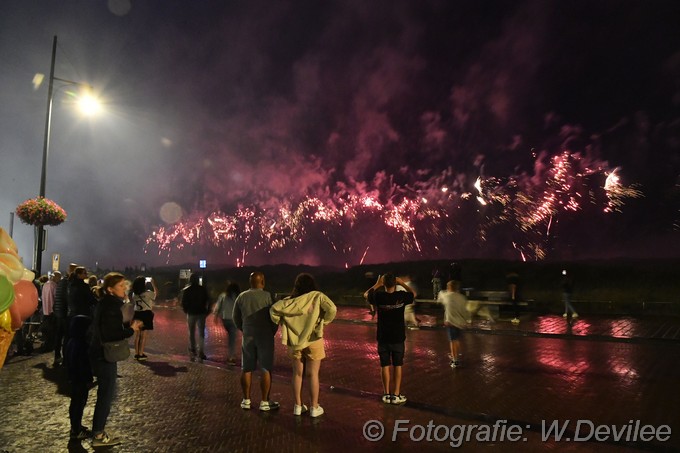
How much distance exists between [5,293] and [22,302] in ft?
1.64

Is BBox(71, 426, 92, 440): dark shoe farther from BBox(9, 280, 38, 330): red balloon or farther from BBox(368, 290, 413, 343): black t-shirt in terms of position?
BBox(368, 290, 413, 343): black t-shirt

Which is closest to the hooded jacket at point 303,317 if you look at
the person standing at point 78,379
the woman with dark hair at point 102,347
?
the woman with dark hair at point 102,347

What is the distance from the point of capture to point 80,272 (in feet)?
27.0

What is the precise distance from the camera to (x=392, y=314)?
634 cm

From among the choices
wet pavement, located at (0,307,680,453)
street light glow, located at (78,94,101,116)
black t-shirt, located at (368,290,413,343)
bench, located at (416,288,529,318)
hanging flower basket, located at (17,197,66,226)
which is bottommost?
wet pavement, located at (0,307,680,453)

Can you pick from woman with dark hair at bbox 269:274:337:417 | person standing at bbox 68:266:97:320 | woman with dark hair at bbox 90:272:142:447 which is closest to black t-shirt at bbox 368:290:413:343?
woman with dark hair at bbox 269:274:337:417

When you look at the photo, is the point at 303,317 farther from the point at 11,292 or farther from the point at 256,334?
the point at 11,292

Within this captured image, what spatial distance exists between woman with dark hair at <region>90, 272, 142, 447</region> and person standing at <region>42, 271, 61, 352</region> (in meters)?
6.78

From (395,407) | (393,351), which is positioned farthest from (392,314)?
(395,407)

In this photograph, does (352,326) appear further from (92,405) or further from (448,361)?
(92,405)

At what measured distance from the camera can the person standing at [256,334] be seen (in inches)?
236

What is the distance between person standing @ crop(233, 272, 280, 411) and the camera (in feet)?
19.6

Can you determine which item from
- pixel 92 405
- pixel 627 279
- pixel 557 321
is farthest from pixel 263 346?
pixel 627 279

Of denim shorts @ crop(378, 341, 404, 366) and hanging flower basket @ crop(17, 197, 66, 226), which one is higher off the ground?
hanging flower basket @ crop(17, 197, 66, 226)
